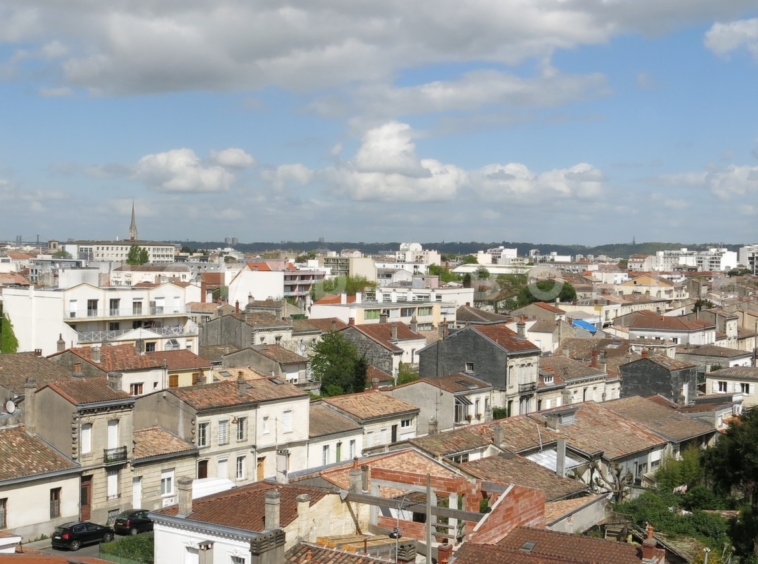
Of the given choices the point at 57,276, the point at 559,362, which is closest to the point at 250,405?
the point at 559,362

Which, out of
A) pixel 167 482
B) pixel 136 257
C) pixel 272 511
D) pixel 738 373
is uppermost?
pixel 136 257

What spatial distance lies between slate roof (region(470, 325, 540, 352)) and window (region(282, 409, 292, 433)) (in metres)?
16.4

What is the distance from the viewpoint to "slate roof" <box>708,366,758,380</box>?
62.2 m

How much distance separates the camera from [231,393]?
40.1 metres

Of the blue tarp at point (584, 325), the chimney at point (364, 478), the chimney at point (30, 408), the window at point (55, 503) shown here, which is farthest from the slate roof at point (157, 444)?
the blue tarp at point (584, 325)

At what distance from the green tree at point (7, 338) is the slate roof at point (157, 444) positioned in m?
28.4

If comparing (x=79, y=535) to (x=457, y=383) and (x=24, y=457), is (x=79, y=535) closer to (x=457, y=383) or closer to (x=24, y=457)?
(x=24, y=457)

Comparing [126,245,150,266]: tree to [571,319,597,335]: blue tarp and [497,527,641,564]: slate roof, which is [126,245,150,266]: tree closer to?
[571,319,597,335]: blue tarp

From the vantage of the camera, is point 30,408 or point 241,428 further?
point 241,428

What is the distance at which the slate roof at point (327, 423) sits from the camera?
4219cm

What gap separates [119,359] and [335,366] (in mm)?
15534

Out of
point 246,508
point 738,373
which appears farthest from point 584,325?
point 246,508

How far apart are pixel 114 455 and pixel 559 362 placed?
116 ft

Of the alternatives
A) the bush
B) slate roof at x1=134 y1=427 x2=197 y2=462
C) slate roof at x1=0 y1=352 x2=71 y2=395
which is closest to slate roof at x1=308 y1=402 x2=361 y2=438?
slate roof at x1=134 y1=427 x2=197 y2=462
